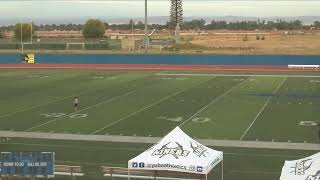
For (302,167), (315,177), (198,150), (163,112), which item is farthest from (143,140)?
(315,177)

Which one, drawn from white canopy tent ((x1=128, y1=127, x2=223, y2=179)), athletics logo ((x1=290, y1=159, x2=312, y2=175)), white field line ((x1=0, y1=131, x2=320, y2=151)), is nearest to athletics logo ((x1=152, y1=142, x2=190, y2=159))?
white canopy tent ((x1=128, y1=127, x2=223, y2=179))

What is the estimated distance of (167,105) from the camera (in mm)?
34281

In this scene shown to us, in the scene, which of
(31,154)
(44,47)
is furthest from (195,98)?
(44,47)

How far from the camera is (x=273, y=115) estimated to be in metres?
30.6

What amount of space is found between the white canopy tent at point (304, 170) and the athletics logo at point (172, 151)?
267 centimetres

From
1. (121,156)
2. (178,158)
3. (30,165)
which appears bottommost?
(121,156)

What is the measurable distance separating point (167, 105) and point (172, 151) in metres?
18.7

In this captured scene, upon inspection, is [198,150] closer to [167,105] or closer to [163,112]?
[163,112]

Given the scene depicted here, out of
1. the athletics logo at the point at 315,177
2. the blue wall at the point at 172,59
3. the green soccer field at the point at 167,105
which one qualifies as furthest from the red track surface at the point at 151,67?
the athletics logo at the point at 315,177

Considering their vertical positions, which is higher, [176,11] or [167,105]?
[176,11]

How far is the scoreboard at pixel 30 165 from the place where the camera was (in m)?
16.6

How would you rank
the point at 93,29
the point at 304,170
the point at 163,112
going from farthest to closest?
the point at 93,29 < the point at 163,112 < the point at 304,170

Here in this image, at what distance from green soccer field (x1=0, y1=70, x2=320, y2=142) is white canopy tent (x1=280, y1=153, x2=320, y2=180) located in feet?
33.8

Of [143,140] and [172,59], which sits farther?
[172,59]
